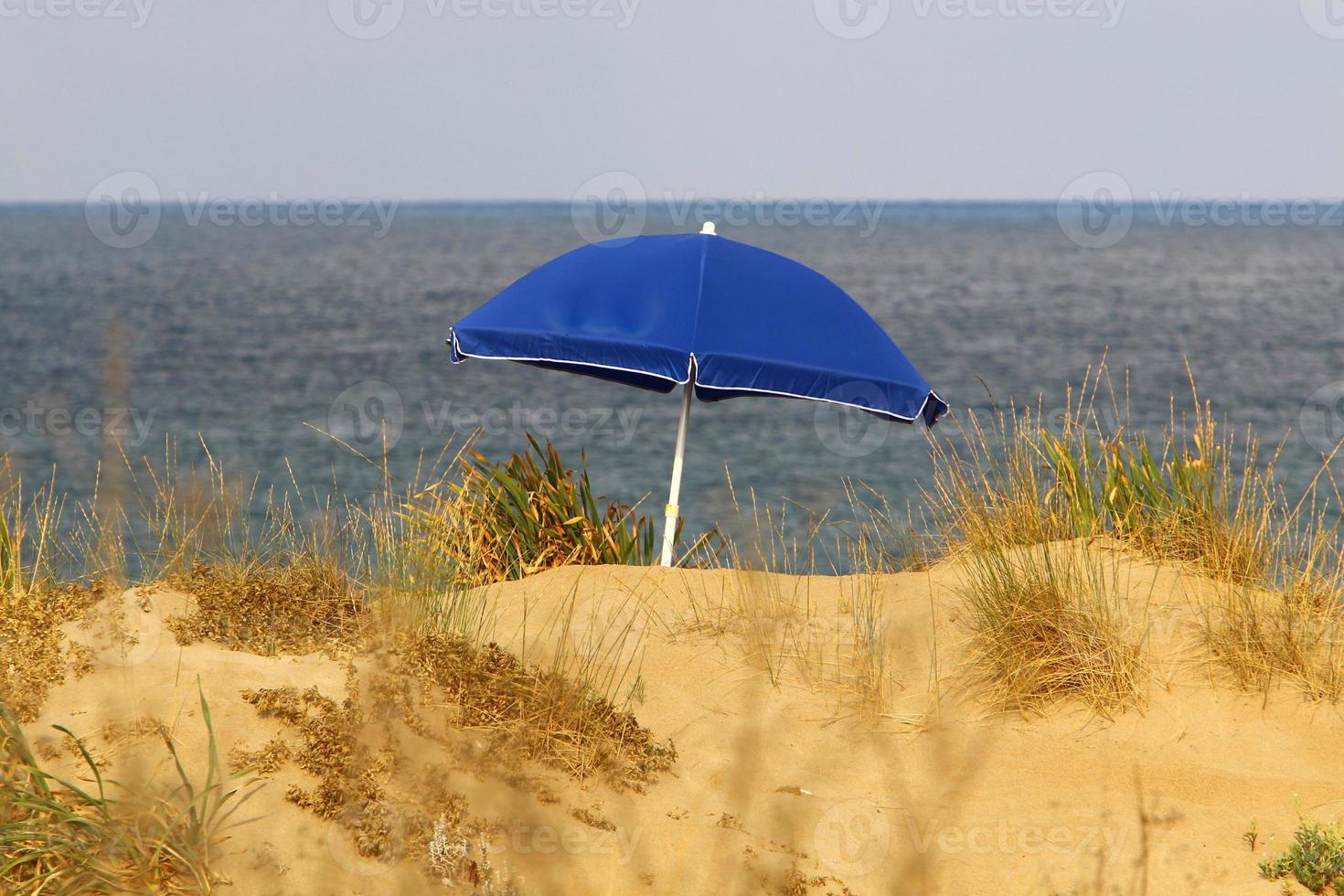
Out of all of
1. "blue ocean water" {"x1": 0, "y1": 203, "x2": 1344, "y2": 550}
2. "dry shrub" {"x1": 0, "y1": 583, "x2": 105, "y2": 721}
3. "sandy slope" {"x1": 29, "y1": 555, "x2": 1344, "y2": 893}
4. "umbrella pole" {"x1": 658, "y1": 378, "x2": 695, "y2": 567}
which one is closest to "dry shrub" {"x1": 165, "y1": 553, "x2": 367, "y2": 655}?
"sandy slope" {"x1": 29, "y1": 555, "x2": 1344, "y2": 893}

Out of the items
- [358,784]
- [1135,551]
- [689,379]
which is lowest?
[358,784]

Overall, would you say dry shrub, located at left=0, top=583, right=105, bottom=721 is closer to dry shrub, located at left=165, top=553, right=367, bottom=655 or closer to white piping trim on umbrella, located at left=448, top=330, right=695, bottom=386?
dry shrub, located at left=165, top=553, right=367, bottom=655

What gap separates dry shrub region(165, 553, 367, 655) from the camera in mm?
5703

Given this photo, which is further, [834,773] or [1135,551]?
[1135,551]

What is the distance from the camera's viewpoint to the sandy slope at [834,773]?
14.7ft

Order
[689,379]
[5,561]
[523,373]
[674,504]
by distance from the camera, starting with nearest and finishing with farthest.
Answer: [5,561], [689,379], [674,504], [523,373]

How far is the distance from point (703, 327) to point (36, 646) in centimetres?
334

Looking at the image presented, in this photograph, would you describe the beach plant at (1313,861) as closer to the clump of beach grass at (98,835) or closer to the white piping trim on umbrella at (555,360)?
the white piping trim on umbrella at (555,360)

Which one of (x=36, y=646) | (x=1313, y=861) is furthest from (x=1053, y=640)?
(x=36, y=646)

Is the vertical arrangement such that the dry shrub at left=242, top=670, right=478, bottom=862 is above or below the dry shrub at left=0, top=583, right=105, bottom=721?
below

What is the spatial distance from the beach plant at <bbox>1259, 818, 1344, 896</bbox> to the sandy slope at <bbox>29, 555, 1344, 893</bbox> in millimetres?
101

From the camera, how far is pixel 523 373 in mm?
34531

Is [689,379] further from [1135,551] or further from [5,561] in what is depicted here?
[5,561]

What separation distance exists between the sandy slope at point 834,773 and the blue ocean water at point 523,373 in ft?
3.59
